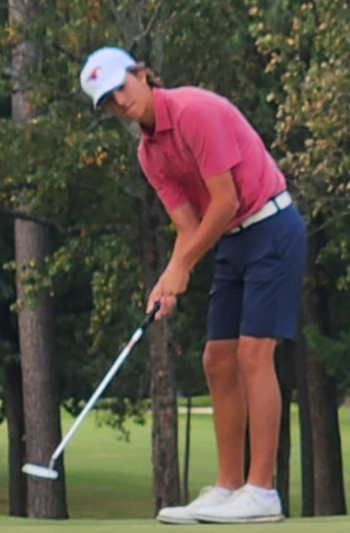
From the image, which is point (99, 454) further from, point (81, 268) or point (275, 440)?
point (275, 440)

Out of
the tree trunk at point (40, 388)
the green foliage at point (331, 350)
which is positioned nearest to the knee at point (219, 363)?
the green foliage at point (331, 350)

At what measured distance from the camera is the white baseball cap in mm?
6738

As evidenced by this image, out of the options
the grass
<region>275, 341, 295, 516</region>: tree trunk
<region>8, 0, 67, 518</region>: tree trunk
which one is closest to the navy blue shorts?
the grass

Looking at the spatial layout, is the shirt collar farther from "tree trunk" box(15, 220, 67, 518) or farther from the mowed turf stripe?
"tree trunk" box(15, 220, 67, 518)

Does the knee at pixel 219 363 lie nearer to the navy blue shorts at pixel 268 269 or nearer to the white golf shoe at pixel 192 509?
the navy blue shorts at pixel 268 269

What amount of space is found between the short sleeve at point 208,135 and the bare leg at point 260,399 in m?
0.80

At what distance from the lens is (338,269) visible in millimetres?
21703

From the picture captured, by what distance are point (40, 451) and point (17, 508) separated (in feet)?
16.2

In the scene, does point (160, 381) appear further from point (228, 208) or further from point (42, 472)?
point (228, 208)

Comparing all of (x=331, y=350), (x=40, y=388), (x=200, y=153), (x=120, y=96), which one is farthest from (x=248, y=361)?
(x=40, y=388)

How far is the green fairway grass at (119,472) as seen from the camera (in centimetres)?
3509

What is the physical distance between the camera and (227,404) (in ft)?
23.9

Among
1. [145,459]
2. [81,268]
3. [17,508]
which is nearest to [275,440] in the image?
[81,268]

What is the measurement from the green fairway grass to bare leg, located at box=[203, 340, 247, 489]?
20891 mm
